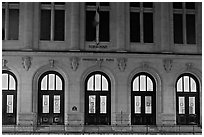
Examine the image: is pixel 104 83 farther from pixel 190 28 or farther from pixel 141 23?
pixel 190 28

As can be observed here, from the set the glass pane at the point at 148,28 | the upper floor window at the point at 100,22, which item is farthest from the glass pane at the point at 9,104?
the glass pane at the point at 148,28

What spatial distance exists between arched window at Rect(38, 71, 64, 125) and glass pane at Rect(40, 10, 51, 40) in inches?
105

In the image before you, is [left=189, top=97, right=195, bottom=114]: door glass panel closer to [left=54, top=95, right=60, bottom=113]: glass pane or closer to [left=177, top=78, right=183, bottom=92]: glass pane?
[left=177, top=78, right=183, bottom=92]: glass pane

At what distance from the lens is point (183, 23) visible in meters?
28.0

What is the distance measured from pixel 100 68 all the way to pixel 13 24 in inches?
274

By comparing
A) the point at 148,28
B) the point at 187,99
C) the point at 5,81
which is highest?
the point at 148,28

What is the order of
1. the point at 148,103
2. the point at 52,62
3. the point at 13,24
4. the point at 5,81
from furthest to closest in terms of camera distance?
the point at 148,103 < the point at 13,24 < the point at 52,62 < the point at 5,81

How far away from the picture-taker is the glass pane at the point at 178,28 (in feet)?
92.4

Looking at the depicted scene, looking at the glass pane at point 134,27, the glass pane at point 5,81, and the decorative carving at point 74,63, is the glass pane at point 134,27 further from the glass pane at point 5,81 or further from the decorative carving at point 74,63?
the glass pane at point 5,81

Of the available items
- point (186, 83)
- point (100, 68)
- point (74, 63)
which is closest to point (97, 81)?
point (100, 68)

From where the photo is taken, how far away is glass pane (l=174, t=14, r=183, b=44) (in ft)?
92.4

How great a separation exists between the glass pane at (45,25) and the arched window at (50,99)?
265cm

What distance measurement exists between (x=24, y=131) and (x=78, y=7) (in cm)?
945

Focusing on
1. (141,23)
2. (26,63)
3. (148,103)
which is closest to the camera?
(26,63)
